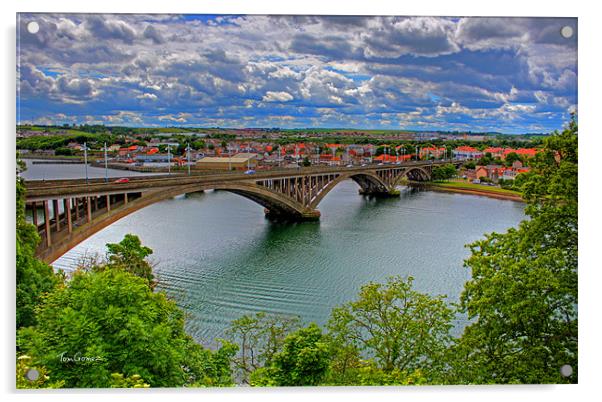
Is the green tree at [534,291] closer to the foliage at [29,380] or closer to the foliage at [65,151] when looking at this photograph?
the foliage at [29,380]

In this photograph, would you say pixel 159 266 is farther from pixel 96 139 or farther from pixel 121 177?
pixel 96 139

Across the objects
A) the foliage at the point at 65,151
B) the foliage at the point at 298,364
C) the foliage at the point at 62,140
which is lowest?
the foliage at the point at 298,364

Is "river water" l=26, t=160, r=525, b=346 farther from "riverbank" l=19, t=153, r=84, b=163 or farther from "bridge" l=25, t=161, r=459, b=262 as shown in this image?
"bridge" l=25, t=161, r=459, b=262

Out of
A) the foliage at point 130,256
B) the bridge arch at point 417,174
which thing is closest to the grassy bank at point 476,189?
the bridge arch at point 417,174

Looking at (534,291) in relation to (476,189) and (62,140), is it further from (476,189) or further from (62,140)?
(476,189)

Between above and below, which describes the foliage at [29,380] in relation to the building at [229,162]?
below

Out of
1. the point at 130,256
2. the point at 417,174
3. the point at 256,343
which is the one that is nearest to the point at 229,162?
the point at 130,256

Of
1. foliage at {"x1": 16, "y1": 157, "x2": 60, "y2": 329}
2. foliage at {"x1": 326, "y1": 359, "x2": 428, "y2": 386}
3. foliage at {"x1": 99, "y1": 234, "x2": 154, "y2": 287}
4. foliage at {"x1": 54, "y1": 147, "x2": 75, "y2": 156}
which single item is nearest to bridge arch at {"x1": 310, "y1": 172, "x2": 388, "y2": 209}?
foliage at {"x1": 99, "y1": 234, "x2": 154, "y2": 287}
